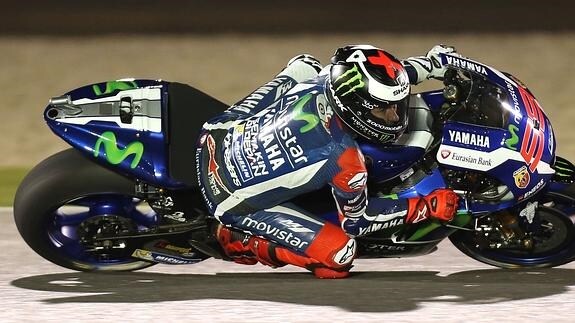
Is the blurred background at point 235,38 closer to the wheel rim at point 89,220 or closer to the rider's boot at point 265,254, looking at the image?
the wheel rim at point 89,220

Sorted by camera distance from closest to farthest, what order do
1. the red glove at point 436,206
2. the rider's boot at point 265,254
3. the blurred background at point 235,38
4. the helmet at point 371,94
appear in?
the helmet at point 371,94 < the red glove at point 436,206 < the rider's boot at point 265,254 < the blurred background at point 235,38

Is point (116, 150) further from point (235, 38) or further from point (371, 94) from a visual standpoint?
point (235, 38)

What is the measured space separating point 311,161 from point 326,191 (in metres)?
0.43

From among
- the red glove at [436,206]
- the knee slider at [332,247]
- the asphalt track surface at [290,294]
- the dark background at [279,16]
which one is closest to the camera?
the asphalt track surface at [290,294]

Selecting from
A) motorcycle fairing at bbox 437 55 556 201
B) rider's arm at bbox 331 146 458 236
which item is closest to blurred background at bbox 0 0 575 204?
motorcycle fairing at bbox 437 55 556 201

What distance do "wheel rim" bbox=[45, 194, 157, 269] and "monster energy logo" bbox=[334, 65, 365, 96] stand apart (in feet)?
4.25

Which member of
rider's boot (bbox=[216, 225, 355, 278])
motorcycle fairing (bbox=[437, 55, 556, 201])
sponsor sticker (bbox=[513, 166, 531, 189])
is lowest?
rider's boot (bbox=[216, 225, 355, 278])

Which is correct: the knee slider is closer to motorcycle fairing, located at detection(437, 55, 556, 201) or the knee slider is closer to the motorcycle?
the motorcycle

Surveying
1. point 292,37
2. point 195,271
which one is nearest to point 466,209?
point 195,271

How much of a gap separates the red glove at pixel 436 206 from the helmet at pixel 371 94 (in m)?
0.33

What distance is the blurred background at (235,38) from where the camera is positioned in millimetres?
10203

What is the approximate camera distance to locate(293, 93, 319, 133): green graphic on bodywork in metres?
5.63

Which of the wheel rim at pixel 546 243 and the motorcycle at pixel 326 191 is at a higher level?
the motorcycle at pixel 326 191

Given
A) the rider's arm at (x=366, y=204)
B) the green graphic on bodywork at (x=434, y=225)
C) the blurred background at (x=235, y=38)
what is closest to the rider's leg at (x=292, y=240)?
the rider's arm at (x=366, y=204)
